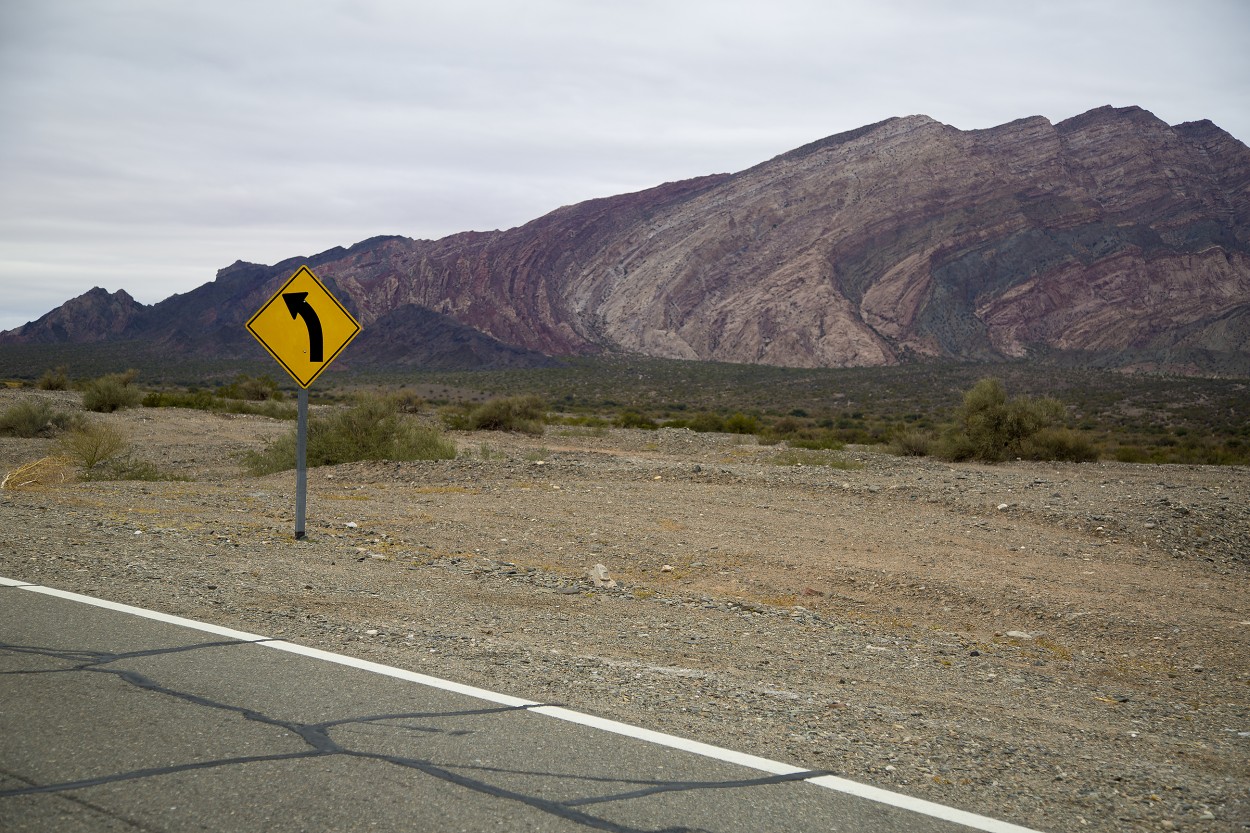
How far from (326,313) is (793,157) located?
11530 cm

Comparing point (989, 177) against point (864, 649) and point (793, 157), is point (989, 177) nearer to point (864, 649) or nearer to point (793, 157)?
point (793, 157)

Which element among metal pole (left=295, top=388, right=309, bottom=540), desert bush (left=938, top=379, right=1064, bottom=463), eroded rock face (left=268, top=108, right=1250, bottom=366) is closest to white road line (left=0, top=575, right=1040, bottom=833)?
metal pole (left=295, top=388, right=309, bottom=540)

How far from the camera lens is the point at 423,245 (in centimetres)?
14062

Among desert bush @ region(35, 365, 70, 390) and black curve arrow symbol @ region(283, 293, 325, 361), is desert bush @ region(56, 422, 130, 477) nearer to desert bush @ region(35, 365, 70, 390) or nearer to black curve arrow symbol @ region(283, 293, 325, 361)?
black curve arrow symbol @ region(283, 293, 325, 361)

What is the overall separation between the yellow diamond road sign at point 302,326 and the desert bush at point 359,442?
402 inches

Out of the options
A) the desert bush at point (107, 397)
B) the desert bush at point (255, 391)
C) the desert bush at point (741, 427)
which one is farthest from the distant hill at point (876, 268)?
the desert bush at point (107, 397)

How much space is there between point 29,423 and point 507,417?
49.4ft

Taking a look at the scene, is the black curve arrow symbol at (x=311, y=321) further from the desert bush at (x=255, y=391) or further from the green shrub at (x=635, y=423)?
the desert bush at (x=255, y=391)

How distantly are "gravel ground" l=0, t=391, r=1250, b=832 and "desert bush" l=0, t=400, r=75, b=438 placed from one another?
46.4 feet

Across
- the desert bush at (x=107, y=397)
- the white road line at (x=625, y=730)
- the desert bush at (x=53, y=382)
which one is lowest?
the white road line at (x=625, y=730)

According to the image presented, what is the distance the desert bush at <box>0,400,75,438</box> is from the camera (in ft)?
93.4

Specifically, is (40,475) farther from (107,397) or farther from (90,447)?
(107,397)

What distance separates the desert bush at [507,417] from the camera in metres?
36.6

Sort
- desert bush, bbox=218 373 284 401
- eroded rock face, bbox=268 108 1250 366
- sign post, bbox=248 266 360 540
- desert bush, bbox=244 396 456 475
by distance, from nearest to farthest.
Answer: sign post, bbox=248 266 360 540
desert bush, bbox=244 396 456 475
desert bush, bbox=218 373 284 401
eroded rock face, bbox=268 108 1250 366
